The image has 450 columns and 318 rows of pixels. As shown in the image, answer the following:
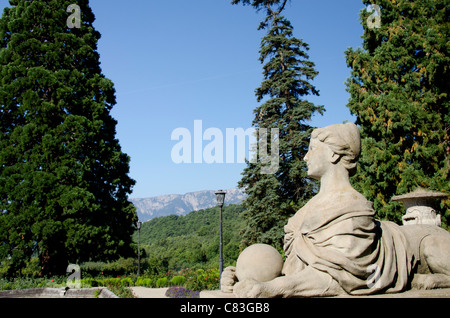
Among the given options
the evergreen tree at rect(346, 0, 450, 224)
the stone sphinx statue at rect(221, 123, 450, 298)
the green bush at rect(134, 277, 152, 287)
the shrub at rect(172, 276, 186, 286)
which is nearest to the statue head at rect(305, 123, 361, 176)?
the stone sphinx statue at rect(221, 123, 450, 298)

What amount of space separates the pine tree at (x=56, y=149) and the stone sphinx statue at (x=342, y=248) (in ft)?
48.4

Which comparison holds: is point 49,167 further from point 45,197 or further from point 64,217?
point 64,217

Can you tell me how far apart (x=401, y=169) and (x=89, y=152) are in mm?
14410

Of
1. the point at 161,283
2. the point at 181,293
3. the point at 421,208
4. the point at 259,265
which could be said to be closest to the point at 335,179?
the point at 259,265

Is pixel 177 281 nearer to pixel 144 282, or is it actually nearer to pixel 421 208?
pixel 144 282

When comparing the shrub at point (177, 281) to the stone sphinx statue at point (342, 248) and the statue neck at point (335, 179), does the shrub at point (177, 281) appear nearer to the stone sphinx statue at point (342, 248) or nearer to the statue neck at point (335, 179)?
the stone sphinx statue at point (342, 248)

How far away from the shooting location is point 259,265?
334 cm

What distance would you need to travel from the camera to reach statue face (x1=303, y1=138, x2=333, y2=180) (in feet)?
12.4

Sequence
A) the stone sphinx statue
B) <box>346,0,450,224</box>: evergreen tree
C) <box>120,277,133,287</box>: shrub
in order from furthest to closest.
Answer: <box>120,277,133,287</box>: shrub < <box>346,0,450,224</box>: evergreen tree < the stone sphinx statue

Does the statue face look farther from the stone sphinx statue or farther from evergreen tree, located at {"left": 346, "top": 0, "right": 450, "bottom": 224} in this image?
evergreen tree, located at {"left": 346, "top": 0, "right": 450, "bottom": 224}

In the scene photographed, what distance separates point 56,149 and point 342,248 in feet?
55.5

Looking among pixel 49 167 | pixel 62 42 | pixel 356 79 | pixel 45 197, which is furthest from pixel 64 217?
pixel 356 79

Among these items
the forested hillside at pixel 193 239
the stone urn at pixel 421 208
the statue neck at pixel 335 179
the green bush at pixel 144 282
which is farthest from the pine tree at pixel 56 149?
the statue neck at pixel 335 179

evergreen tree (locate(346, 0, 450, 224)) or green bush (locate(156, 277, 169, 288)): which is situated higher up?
evergreen tree (locate(346, 0, 450, 224))
